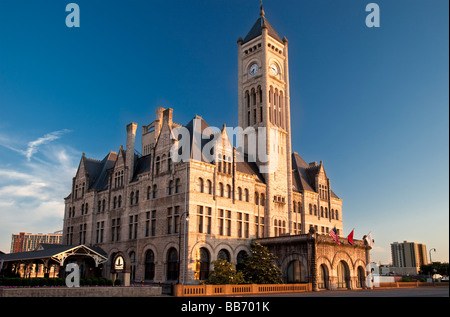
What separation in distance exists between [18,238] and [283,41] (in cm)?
16503

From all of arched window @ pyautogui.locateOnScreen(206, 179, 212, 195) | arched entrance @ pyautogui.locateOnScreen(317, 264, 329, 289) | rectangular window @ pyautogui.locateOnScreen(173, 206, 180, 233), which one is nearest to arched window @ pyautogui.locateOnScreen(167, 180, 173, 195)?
rectangular window @ pyautogui.locateOnScreen(173, 206, 180, 233)

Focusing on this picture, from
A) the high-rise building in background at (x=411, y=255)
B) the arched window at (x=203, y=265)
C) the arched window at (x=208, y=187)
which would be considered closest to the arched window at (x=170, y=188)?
the arched window at (x=208, y=187)

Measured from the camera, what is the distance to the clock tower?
60.0 m

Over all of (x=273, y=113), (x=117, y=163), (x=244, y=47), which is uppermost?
(x=244, y=47)

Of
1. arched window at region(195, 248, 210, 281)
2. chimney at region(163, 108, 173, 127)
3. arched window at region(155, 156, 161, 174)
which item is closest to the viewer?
arched window at region(195, 248, 210, 281)

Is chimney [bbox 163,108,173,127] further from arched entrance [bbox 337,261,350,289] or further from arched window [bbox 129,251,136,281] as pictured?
arched entrance [bbox 337,261,350,289]

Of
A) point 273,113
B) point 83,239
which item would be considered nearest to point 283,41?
point 273,113

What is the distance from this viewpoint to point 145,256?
52.3 metres

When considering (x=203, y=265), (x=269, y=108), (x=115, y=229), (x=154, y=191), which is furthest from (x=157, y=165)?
(x=269, y=108)

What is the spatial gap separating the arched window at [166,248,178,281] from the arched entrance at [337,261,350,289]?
2068 cm

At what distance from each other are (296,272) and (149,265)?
58.7 ft

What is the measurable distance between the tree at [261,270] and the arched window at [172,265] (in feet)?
26.0

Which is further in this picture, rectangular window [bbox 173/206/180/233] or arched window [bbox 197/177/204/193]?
arched window [bbox 197/177/204/193]

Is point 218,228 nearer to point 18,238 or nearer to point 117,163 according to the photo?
point 117,163
